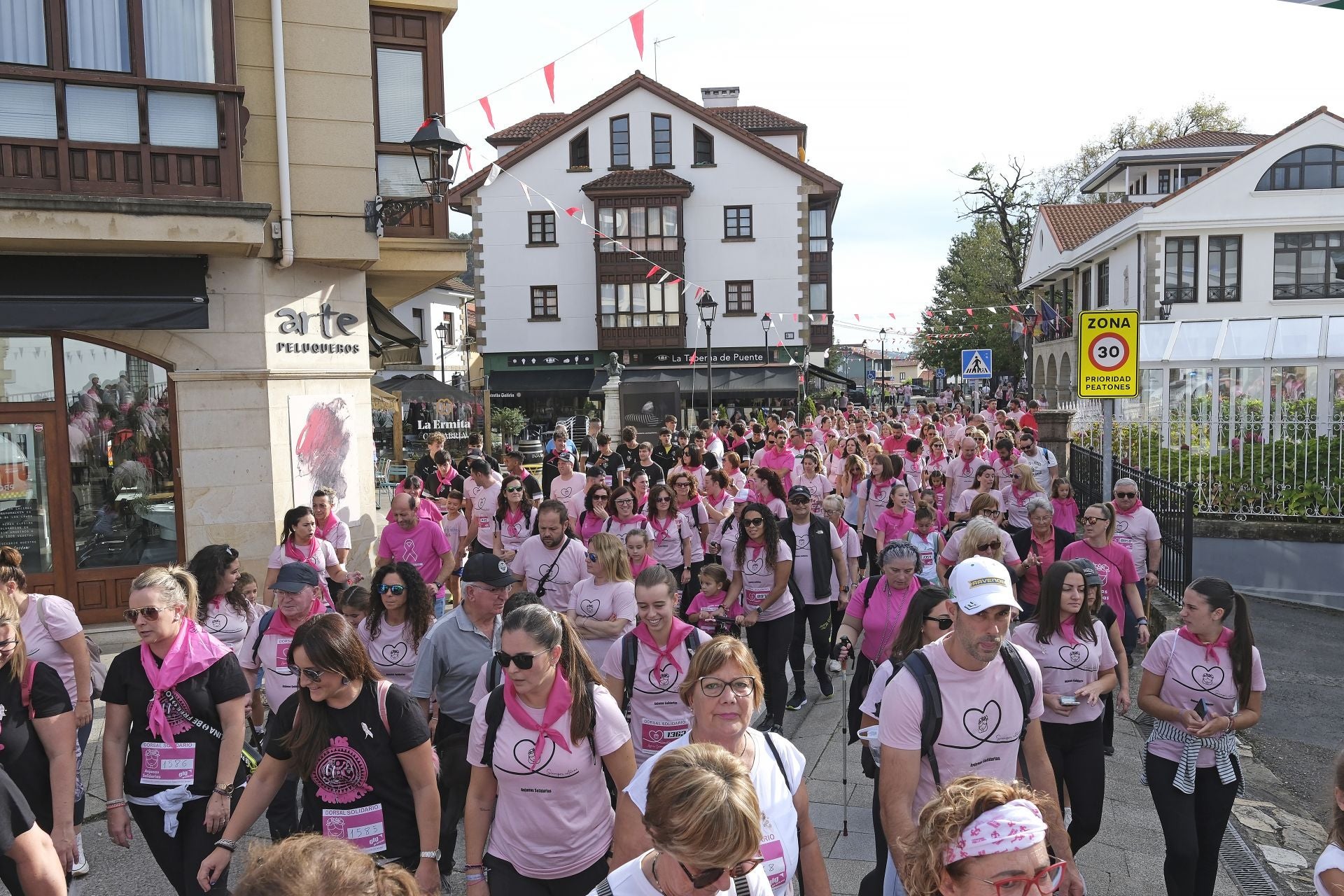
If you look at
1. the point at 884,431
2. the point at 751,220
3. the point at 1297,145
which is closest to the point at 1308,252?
the point at 1297,145

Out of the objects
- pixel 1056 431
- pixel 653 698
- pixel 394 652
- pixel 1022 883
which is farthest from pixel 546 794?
pixel 1056 431

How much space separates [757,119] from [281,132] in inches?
1498

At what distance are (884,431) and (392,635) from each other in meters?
13.8

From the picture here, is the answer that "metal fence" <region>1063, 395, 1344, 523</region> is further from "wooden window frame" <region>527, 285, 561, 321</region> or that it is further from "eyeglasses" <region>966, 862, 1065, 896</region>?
"wooden window frame" <region>527, 285, 561, 321</region>

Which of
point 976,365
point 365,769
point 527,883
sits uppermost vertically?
point 976,365

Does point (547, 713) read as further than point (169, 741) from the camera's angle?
No

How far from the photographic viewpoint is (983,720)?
11.9ft

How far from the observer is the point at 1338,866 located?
2801mm

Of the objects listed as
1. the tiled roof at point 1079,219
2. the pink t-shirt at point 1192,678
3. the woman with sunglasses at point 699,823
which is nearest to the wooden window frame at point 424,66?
the pink t-shirt at point 1192,678

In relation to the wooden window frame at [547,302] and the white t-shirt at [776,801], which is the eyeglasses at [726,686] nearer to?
the white t-shirt at [776,801]

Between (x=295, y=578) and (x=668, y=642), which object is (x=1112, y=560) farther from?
(x=295, y=578)

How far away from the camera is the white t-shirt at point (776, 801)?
3.08 metres

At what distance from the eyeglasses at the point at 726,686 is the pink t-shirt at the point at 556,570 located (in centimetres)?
383

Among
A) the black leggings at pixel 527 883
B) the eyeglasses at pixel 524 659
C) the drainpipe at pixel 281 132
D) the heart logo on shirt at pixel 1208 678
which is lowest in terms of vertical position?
the black leggings at pixel 527 883
